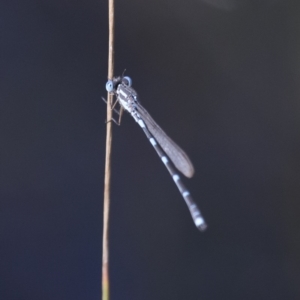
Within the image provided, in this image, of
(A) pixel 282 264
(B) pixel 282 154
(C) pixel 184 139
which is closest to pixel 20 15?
(C) pixel 184 139

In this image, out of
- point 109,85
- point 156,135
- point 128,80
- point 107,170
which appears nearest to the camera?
point 107,170

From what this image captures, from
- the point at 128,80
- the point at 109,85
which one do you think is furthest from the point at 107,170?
the point at 128,80

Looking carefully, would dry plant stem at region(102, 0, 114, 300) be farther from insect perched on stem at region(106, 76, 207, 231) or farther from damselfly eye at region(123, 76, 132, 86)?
damselfly eye at region(123, 76, 132, 86)

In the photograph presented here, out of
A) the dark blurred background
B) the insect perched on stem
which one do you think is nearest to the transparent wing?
the insect perched on stem

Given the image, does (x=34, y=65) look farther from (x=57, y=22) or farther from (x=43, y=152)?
(x=43, y=152)

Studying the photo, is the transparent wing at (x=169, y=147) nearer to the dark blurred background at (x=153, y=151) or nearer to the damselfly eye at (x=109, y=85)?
the dark blurred background at (x=153, y=151)

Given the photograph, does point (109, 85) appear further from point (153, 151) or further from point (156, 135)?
point (153, 151)
